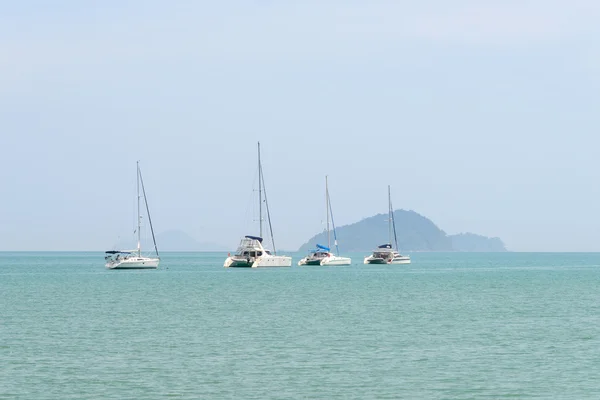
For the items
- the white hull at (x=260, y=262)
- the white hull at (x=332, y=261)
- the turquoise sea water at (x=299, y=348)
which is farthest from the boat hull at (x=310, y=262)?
the turquoise sea water at (x=299, y=348)

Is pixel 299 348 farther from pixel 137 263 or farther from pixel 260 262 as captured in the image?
pixel 137 263

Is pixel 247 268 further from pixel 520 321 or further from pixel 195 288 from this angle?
pixel 520 321

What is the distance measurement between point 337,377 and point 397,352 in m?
8.28

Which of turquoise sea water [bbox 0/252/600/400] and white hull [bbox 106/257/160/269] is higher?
white hull [bbox 106/257/160/269]

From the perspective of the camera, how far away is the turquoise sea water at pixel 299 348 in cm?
3738

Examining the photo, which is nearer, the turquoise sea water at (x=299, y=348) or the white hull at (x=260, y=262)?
the turquoise sea water at (x=299, y=348)

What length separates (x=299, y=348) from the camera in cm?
4884

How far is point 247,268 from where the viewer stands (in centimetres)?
18588

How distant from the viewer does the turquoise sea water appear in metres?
37.4

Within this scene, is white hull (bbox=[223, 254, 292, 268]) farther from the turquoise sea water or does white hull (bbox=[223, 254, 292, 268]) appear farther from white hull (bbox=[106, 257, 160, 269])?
the turquoise sea water

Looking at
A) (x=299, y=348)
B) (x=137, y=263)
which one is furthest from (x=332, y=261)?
(x=299, y=348)

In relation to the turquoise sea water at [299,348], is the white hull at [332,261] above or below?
above

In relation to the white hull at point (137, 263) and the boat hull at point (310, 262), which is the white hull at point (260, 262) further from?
the boat hull at point (310, 262)

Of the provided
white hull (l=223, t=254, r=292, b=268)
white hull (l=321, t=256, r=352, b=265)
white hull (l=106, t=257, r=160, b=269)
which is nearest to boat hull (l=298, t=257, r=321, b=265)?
white hull (l=321, t=256, r=352, b=265)
